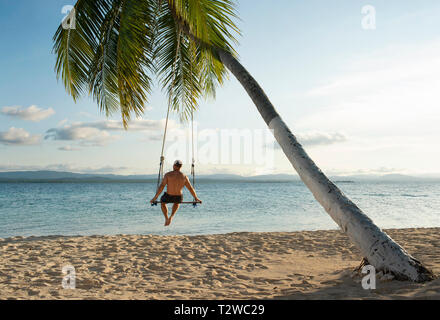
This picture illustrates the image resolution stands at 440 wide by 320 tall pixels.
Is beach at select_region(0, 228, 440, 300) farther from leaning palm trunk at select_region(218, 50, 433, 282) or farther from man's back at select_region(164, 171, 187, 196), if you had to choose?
man's back at select_region(164, 171, 187, 196)

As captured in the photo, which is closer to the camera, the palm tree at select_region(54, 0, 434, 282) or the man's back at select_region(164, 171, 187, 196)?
the palm tree at select_region(54, 0, 434, 282)

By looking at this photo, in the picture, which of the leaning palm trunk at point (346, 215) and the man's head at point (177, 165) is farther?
the man's head at point (177, 165)

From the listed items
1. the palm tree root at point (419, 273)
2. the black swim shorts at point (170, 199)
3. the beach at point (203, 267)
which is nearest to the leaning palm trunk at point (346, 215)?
the palm tree root at point (419, 273)

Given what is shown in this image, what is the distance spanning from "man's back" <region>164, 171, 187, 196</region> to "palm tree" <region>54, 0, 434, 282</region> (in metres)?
1.49

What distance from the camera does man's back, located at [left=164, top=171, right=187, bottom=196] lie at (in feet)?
23.3

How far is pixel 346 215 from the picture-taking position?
4.29 meters

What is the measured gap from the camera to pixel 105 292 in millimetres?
4988

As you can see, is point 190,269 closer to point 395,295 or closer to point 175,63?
point 395,295

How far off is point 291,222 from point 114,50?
43.2ft

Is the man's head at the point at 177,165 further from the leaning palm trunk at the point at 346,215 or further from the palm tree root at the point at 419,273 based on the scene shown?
the palm tree root at the point at 419,273

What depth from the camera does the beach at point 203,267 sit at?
471 cm

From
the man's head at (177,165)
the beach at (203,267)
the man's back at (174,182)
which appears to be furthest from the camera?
the man's head at (177,165)

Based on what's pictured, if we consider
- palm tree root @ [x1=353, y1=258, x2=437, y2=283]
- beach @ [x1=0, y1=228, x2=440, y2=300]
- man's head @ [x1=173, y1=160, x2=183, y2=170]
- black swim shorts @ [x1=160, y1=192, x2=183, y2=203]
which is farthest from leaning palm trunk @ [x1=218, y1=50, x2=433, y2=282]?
black swim shorts @ [x1=160, y1=192, x2=183, y2=203]

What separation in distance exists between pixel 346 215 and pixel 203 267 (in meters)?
3.09
